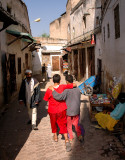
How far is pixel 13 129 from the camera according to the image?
213 inches

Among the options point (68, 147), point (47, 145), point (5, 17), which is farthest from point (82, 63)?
point (68, 147)

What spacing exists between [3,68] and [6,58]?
456 millimetres

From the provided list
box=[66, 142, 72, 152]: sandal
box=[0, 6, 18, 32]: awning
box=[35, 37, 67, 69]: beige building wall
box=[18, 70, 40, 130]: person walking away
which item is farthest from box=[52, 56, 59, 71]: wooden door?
box=[66, 142, 72, 152]: sandal

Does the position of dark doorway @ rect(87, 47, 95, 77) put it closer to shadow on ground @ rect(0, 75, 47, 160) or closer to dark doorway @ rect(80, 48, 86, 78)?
dark doorway @ rect(80, 48, 86, 78)

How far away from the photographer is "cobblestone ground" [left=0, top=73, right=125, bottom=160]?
3.82m

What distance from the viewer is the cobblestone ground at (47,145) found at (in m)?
3.82

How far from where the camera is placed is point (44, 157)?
382 cm

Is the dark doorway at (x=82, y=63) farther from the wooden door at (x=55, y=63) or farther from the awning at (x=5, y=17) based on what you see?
the awning at (x=5, y=17)

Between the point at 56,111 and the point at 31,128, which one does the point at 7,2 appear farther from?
the point at 56,111

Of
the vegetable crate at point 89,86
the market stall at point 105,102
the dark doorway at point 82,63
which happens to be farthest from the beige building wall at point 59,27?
the market stall at point 105,102

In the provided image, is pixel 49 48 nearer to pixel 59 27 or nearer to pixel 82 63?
pixel 59 27

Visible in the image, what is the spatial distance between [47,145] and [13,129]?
1.51 m

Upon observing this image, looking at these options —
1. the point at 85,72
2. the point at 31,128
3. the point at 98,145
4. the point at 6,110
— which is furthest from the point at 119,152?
the point at 85,72

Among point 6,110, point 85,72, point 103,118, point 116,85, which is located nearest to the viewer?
point 103,118
